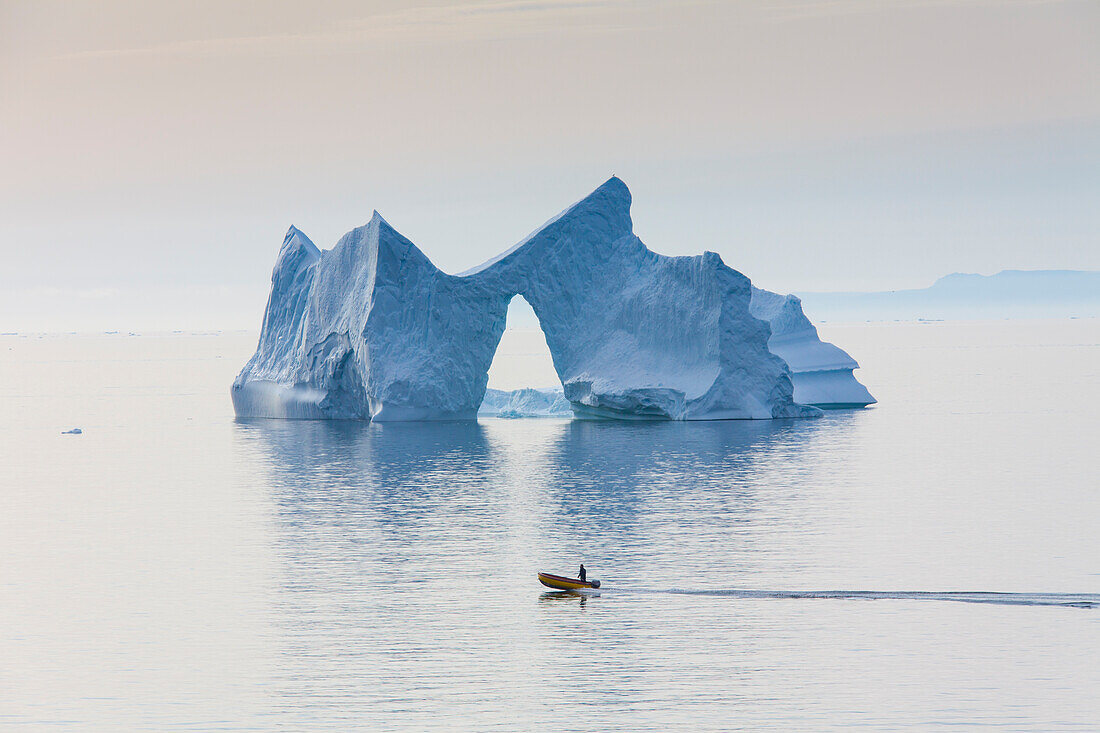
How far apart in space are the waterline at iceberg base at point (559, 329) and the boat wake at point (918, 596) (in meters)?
22.0

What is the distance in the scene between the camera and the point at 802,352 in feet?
167

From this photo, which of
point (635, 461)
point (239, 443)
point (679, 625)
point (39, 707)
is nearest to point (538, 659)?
point (679, 625)

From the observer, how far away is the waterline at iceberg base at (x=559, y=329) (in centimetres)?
4253

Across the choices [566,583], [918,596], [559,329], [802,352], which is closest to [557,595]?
[566,583]

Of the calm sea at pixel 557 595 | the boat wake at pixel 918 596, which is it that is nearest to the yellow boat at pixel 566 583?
the calm sea at pixel 557 595

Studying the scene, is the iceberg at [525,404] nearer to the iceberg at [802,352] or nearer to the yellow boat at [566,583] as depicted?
the iceberg at [802,352]

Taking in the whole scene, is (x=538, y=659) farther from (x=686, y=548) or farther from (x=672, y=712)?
(x=686, y=548)

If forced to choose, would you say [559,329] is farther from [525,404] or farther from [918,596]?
[918,596]

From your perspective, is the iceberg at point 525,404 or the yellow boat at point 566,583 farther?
the iceberg at point 525,404

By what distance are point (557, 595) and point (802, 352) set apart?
3300 centimetres

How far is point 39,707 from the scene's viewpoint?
49.0 feet

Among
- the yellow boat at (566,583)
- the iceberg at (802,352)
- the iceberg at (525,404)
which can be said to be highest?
the iceberg at (802,352)

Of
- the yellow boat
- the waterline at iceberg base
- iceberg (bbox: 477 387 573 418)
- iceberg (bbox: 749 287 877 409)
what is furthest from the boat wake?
iceberg (bbox: 477 387 573 418)

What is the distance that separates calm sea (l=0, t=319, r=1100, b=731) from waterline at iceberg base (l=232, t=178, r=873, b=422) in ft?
8.82
